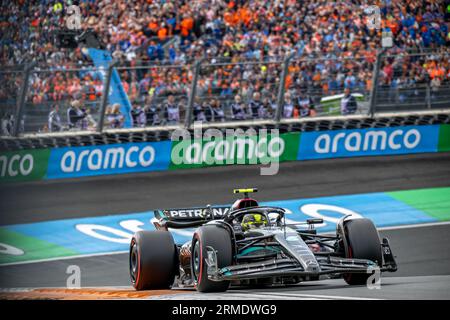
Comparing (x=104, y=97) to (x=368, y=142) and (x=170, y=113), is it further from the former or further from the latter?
(x=368, y=142)

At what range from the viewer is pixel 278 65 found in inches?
833

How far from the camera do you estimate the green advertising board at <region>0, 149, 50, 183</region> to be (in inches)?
731

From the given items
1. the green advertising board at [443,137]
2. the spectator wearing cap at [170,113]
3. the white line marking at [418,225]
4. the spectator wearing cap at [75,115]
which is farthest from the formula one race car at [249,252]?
the green advertising board at [443,137]

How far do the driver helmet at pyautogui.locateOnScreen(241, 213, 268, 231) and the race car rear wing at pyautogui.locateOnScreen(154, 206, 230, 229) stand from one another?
87cm

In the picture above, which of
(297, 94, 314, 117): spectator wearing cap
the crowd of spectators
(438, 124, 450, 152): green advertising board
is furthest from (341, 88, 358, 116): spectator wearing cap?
(438, 124, 450, 152): green advertising board

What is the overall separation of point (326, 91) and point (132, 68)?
14.3 ft

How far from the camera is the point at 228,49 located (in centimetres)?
2359

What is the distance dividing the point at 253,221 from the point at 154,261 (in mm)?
→ 1230

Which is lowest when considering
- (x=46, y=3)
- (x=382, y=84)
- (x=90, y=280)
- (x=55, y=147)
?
(x=90, y=280)

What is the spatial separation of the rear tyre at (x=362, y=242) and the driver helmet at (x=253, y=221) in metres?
0.96

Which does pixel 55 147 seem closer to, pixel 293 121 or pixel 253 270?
pixel 293 121

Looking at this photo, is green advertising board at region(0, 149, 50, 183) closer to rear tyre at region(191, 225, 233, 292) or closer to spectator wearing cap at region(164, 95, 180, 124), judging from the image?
spectator wearing cap at region(164, 95, 180, 124)

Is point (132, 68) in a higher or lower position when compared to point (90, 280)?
higher
